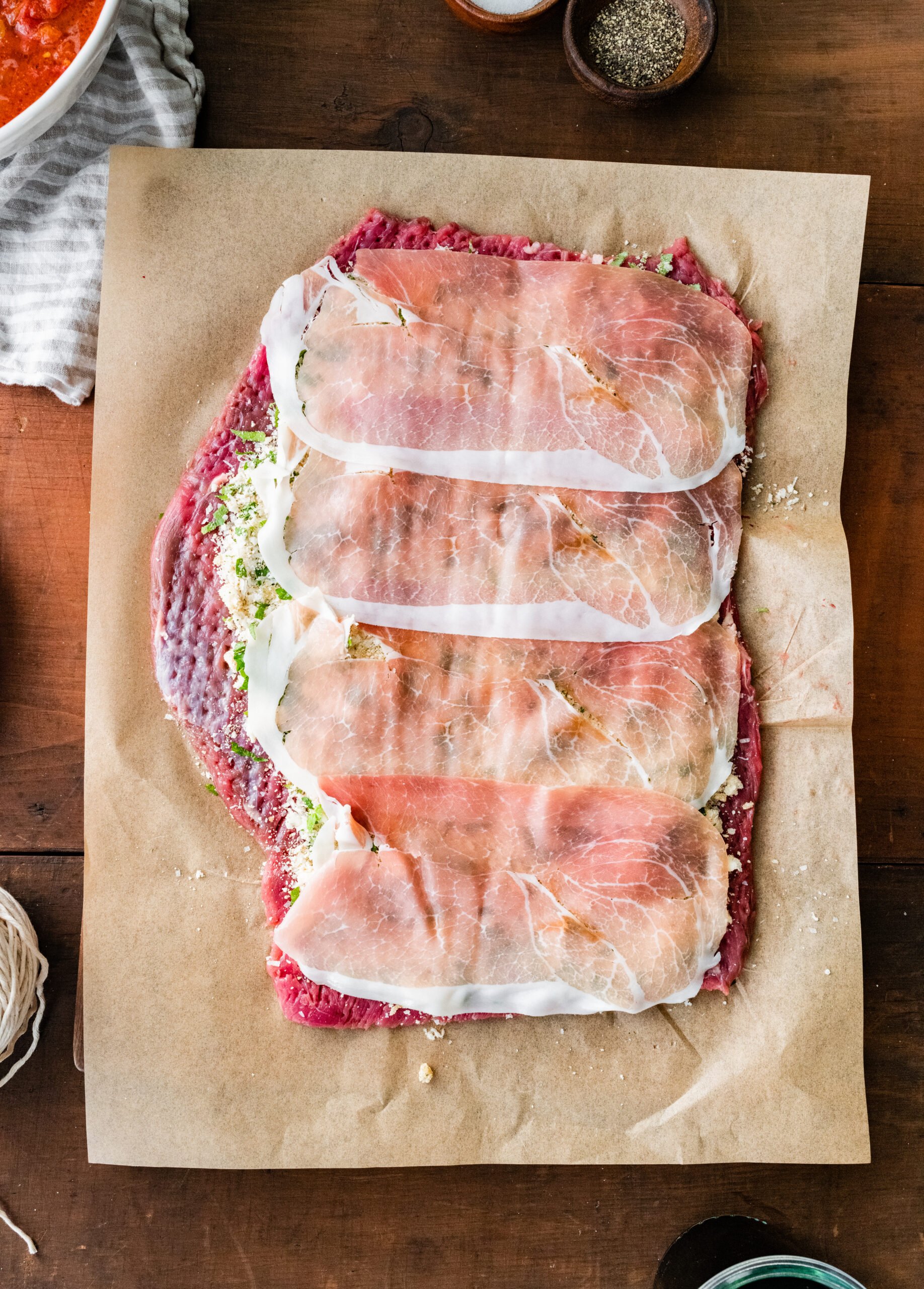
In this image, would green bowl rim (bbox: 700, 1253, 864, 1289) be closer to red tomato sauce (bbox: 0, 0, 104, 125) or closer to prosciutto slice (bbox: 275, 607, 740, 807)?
prosciutto slice (bbox: 275, 607, 740, 807)

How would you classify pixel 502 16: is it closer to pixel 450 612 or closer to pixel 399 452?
pixel 399 452

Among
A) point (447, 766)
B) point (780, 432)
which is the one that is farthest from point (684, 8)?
point (447, 766)

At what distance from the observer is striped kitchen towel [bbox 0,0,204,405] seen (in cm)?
188

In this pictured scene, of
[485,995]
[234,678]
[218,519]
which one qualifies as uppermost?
[218,519]

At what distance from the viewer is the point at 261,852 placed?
1875mm

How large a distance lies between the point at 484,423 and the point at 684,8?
1.00 m

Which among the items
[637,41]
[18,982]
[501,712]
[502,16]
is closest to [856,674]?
[501,712]

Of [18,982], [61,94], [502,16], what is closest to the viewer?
[61,94]

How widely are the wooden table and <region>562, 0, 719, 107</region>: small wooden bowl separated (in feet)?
0.32

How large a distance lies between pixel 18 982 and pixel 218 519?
102 cm

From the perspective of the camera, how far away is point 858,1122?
1828 millimetres

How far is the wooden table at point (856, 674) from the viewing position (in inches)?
74.4

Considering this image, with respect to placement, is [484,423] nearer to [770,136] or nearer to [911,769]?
[770,136]

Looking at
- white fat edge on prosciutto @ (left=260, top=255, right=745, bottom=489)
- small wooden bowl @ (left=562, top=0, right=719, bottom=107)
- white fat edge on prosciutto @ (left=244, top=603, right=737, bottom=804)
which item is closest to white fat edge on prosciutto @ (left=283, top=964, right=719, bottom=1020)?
white fat edge on prosciutto @ (left=244, top=603, right=737, bottom=804)
